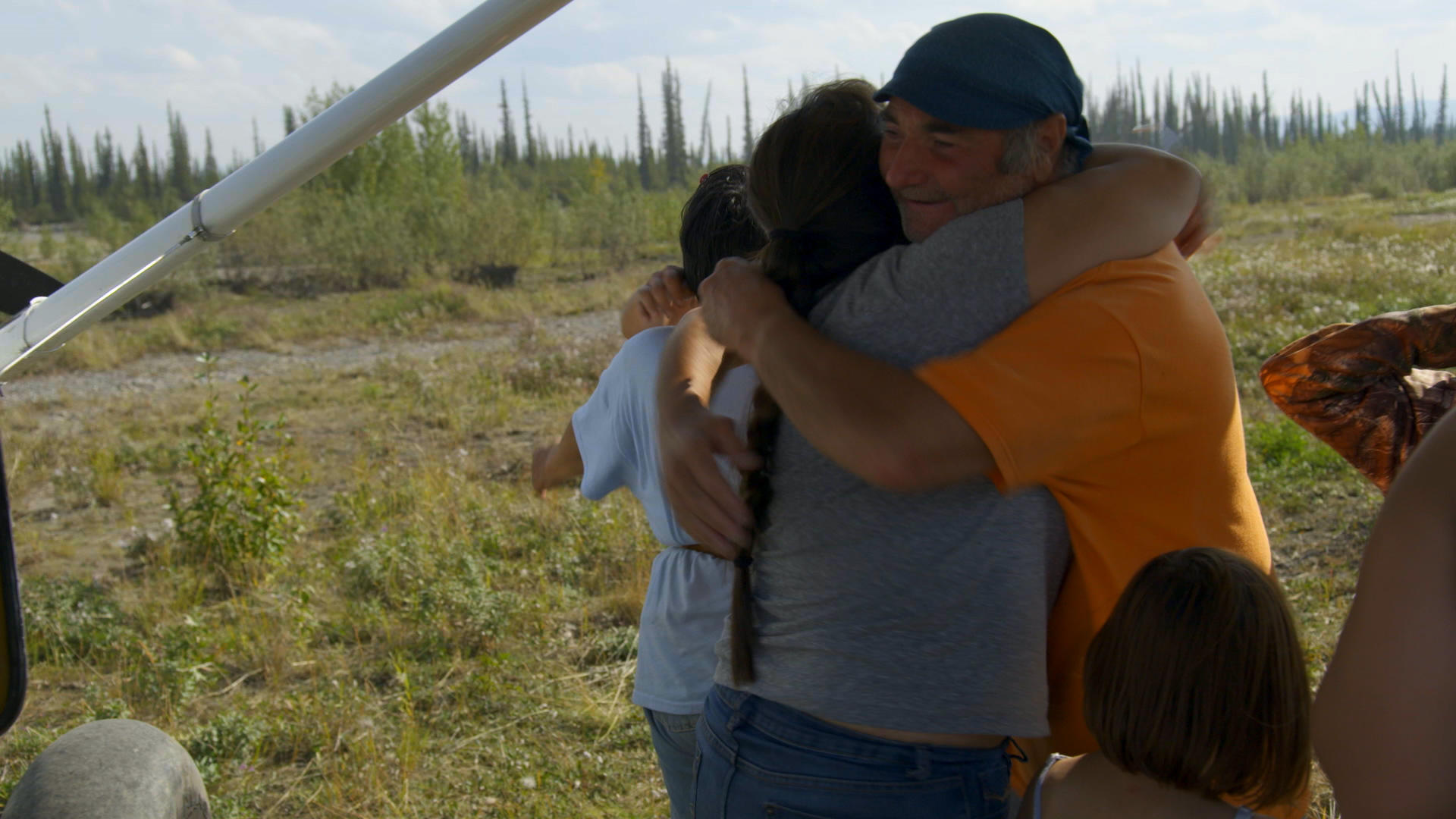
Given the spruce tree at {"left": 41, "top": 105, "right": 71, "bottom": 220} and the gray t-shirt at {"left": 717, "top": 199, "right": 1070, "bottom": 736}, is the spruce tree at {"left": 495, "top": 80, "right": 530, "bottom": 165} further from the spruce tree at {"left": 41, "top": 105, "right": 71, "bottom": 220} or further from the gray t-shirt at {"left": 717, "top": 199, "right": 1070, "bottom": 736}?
the gray t-shirt at {"left": 717, "top": 199, "right": 1070, "bottom": 736}

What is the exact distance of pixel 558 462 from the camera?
2.28 metres

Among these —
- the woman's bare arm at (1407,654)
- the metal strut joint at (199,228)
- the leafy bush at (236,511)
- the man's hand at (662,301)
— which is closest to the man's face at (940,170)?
the woman's bare arm at (1407,654)

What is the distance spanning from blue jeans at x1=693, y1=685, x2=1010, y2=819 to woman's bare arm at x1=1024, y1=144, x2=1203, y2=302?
615 mm

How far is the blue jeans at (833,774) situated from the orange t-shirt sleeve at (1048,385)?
15.8 inches

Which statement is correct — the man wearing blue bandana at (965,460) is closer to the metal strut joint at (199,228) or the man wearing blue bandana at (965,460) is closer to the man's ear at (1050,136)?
the man's ear at (1050,136)

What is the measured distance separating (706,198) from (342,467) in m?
7.36

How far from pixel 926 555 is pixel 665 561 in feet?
2.69

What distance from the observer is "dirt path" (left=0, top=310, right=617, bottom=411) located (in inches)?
535

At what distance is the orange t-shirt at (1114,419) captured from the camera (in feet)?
4.23

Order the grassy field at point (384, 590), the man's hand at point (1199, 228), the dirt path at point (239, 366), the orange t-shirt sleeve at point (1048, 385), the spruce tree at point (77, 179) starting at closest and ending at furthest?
the orange t-shirt sleeve at point (1048, 385)
the man's hand at point (1199, 228)
the grassy field at point (384, 590)
the dirt path at point (239, 366)
the spruce tree at point (77, 179)

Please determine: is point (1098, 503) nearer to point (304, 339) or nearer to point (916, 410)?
point (916, 410)

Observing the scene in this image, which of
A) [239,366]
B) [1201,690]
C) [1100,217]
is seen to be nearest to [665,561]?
[1201,690]

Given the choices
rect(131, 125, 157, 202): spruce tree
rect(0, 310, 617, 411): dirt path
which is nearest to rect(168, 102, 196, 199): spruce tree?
rect(131, 125, 157, 202): spruce tree

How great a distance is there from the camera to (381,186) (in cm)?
4088
